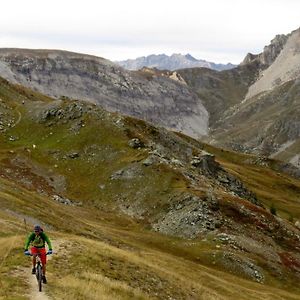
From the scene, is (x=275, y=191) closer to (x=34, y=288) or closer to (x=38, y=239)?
(x=38, y=239)

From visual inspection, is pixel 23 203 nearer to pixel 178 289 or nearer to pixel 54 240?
pixel 54 240

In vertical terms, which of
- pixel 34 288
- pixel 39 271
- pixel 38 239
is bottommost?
pixel 34 288

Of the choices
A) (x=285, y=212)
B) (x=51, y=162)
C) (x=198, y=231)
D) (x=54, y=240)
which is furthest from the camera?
(x=285, y=212)

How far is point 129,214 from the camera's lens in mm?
82500

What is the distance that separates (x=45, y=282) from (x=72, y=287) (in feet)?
4.97

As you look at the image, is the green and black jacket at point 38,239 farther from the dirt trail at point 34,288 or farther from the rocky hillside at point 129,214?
the rocky hillside at point 129,214

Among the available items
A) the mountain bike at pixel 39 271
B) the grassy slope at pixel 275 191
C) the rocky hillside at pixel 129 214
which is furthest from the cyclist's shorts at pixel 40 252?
the grassy slope at pixel 275 191

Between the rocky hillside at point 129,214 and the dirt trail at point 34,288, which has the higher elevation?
the dirt trail at point 34,288

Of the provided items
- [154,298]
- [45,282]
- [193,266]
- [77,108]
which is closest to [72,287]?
A: [45,282]

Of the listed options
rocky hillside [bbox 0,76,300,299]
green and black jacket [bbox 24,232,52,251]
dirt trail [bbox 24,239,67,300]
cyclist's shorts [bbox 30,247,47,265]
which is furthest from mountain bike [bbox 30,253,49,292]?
rocky hillside [bbox 0,76,300,299]

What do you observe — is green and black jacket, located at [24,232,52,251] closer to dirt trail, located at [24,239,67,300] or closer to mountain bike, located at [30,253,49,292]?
mountain bike, located at [30,253,49,292]

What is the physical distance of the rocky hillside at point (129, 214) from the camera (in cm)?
3831

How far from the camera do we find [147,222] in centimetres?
7994

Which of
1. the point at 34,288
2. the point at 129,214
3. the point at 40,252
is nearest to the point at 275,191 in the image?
the point at 129,214
